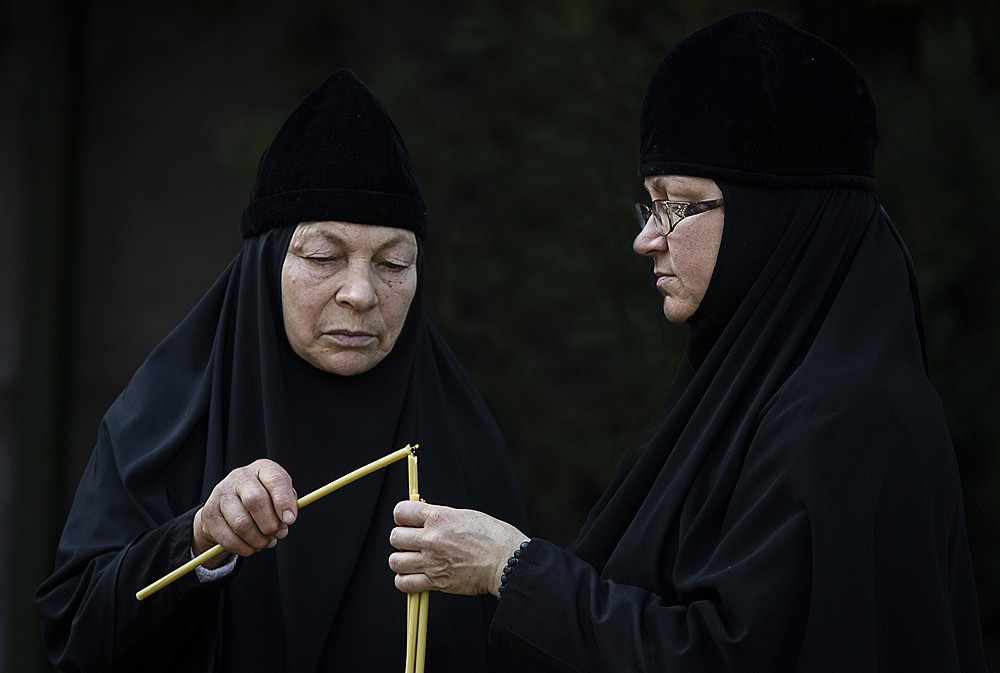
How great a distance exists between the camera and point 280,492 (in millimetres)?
2410

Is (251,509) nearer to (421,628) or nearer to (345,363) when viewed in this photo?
(421,628)

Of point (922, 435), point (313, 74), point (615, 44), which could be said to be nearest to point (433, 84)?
point (313, 74)

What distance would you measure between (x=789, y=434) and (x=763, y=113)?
61cm

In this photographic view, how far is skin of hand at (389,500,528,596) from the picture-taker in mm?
2320

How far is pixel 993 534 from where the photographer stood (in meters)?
4.02

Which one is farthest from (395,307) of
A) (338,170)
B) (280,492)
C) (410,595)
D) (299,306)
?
(410,595)

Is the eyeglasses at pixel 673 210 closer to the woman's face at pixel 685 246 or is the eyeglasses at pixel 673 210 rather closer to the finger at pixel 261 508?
the woman's face at pixel 685 246

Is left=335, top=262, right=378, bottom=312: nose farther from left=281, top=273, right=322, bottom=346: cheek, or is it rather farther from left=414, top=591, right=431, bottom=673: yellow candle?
left=414, top=591, right=431, bottom=673: yellow candle

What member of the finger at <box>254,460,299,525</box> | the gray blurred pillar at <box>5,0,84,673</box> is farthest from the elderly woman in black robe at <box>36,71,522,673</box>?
the gray blurred pillar at <box>5,0,84,673</box>

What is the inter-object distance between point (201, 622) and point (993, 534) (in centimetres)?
255

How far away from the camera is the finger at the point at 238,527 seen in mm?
2410

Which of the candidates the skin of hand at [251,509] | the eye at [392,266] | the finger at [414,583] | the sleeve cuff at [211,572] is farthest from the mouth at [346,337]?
the finger at [414,583]

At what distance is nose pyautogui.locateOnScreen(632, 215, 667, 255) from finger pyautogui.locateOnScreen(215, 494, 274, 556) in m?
0.86

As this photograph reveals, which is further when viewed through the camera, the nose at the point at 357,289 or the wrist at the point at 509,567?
the nose at the point at 357,289
